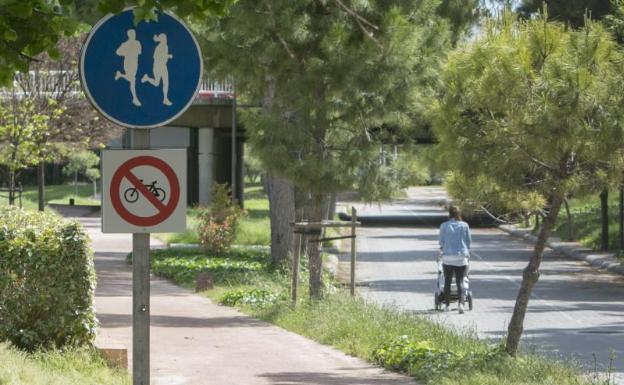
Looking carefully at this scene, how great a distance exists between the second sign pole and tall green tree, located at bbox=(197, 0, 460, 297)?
927 centimetres

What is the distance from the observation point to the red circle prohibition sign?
649 centimetres

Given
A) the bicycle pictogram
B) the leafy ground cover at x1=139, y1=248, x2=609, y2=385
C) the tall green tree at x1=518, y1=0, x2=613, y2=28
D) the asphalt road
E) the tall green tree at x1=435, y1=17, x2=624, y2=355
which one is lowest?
the asphalt road

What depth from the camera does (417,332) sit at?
13.2m

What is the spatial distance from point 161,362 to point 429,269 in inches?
685

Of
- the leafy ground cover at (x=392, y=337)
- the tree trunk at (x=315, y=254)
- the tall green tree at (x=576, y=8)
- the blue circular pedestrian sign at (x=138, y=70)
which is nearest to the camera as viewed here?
the blue circular pedestrian sign at (x=138, y=70)

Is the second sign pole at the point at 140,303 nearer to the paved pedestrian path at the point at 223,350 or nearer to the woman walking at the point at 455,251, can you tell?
the paved pedestrian path at the point at 223,350

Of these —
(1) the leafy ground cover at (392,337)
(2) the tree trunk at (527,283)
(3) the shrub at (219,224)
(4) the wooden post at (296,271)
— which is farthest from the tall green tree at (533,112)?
(3) the shrub at (219,224)

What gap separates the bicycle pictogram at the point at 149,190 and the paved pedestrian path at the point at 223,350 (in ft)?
13.6

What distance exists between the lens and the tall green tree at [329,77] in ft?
51.5

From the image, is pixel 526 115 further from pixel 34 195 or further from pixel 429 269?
pixel 34 195

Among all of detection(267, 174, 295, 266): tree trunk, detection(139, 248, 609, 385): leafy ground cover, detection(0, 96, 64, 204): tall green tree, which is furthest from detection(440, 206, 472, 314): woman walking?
detection(0, 96, 64, 204): tall green tree

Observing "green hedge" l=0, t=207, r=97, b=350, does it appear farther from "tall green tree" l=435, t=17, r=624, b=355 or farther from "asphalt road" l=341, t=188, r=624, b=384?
"asphalt road" l=341, t=188, r=624, b=384

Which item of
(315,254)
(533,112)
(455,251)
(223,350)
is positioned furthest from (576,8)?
(533,112)

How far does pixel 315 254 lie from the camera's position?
675 inches
